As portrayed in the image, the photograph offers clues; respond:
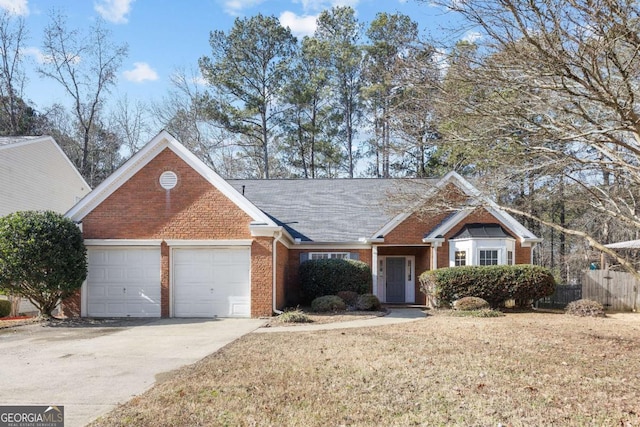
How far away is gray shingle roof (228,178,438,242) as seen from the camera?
2005cm

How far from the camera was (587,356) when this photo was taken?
895 cm

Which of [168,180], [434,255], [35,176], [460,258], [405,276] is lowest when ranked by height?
[405,276]

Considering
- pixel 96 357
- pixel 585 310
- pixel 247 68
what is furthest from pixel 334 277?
pixel 247 68

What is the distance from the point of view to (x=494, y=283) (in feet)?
57.3

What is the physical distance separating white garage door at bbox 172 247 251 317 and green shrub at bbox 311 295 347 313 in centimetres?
234

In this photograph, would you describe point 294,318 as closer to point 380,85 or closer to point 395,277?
point 380,85

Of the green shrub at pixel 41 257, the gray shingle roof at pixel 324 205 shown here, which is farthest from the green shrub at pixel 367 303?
the green shrub at pixel 41 257

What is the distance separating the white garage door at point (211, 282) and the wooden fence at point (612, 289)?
14.4 meters

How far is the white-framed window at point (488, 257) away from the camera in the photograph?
731 inches

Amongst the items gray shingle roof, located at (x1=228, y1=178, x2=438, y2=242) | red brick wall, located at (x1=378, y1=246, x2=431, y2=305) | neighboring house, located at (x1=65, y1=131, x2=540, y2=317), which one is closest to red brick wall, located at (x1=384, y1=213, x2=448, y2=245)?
gray shingle roof, located at (x1=228, y1=178, x2=438, y2=242)

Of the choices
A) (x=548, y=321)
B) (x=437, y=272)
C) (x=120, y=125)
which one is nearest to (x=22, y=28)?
(x=120, y=125)

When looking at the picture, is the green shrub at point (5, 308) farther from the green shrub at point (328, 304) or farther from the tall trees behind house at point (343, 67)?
the tall trees behind house at point (343, 67)

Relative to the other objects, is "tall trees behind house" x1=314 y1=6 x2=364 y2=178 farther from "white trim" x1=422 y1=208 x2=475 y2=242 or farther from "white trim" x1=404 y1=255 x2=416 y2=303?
"white trim" x1=422 y1=208 x2=475 y2=242

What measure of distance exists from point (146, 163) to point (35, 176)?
972 cm
